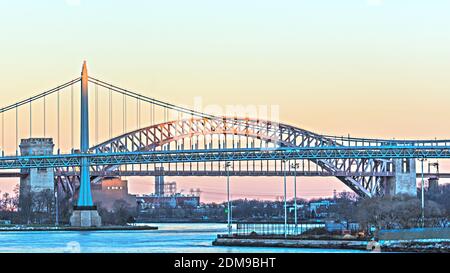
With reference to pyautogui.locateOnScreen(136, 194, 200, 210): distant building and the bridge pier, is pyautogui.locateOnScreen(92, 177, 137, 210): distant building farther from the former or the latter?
pyautogui.locateOnScreen(136, 194, 200, 210): distant building

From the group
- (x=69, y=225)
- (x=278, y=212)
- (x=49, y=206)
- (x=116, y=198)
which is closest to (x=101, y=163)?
(x=69, y=225)

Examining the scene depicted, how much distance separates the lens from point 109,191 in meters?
108

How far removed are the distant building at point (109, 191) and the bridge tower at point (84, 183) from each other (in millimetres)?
24817

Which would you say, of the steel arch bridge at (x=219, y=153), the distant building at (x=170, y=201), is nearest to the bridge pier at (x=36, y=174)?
the steel arch bridge at (x=219, y=153)

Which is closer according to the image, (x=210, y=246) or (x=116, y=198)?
(x=210, y=246)

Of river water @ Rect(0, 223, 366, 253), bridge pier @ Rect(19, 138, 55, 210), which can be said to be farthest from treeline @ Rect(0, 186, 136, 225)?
river water @ Rect(0, 223, 366, 253)

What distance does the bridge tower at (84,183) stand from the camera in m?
72.4

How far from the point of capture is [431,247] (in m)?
37.6

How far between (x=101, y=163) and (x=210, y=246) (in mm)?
28418

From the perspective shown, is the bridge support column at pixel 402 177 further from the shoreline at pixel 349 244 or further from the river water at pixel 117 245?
the shoreline at pixel 349 244

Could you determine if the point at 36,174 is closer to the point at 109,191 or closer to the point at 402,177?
the point at 109,191

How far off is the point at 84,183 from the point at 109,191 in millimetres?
35477

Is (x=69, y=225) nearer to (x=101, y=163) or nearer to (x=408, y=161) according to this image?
(x=101, y=163)

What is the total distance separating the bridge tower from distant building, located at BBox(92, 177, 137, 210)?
977 inches
